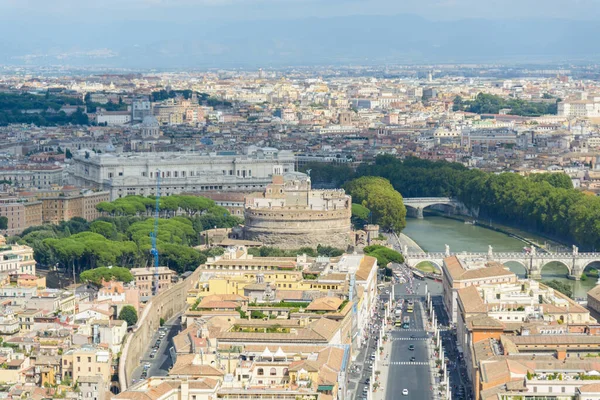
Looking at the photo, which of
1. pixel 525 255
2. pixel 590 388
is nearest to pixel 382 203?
pixel 525 255

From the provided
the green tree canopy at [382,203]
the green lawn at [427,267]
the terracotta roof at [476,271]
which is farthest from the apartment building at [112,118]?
the terracotta roof at [476,271]

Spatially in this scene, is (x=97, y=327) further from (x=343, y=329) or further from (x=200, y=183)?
(x=200, y=183)

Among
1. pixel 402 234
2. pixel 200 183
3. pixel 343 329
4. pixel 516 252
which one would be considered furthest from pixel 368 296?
pixel 200 183

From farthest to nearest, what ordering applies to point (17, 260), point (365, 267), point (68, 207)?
point (68, 207) → point (17, 260) → point (365, 267)

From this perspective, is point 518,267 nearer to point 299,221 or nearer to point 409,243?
point 409,243

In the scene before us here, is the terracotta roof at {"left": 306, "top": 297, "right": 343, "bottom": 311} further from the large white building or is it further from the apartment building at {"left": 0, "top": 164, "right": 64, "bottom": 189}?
the apartment building at {"left": 0, "top": 164, "right": 64, "bottom": 189}
